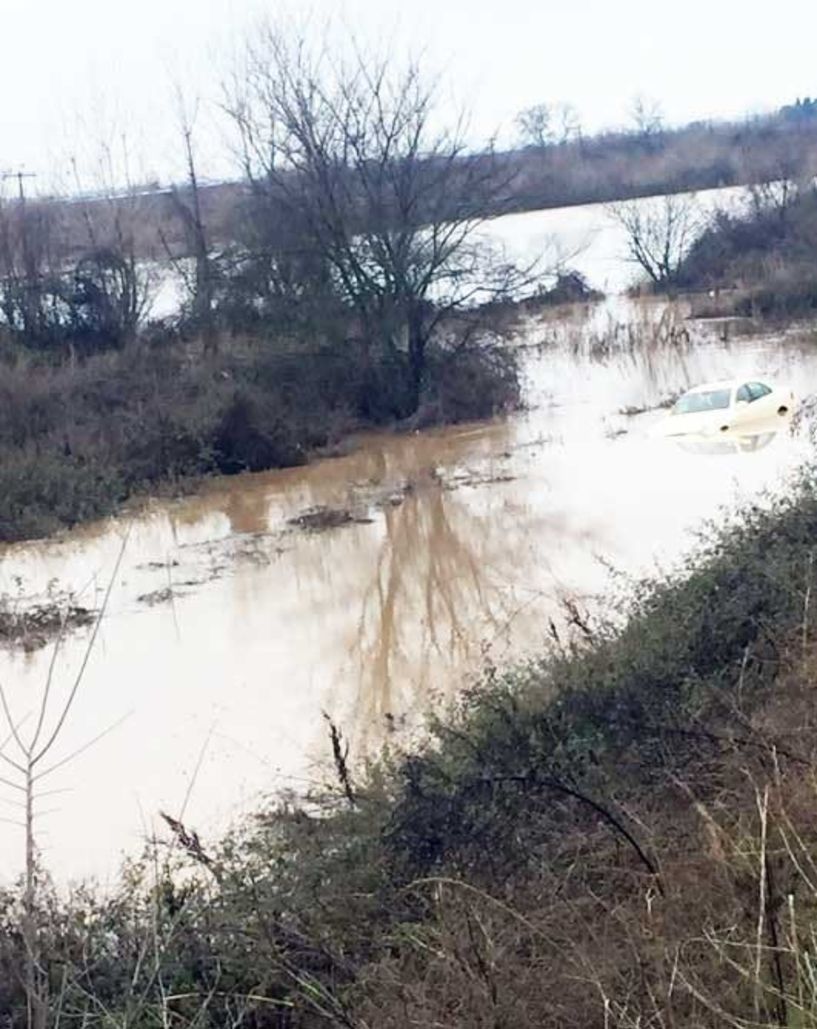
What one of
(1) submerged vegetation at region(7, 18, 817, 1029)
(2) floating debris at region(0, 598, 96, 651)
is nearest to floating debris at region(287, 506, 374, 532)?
(1) submerged vegetation at region(7, 18, 817, 1029)

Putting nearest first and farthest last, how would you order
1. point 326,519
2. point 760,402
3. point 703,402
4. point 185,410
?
point 326,519
point 760,402
point 703,402
point 185,410

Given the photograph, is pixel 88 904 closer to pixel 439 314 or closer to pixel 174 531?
pixel 174 531

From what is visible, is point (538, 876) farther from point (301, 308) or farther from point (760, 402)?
point (301, 308)

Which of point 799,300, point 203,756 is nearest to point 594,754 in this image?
point 203,756

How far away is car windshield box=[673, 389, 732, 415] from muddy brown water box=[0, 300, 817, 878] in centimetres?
84

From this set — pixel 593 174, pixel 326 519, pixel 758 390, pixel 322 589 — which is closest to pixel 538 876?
pixel 322 589

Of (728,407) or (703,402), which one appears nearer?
(728,407)

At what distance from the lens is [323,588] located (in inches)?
751

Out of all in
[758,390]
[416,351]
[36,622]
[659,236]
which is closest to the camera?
[36,622]

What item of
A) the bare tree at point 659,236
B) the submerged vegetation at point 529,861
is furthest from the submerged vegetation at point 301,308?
the bare tree at point 659,236

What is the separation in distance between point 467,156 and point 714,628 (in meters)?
26.4

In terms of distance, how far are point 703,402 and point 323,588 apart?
10372mm

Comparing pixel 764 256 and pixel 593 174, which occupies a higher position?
pixel 593 174

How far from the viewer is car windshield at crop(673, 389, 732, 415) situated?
25.8 meters
